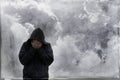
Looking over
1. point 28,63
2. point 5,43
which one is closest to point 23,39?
point 5,43

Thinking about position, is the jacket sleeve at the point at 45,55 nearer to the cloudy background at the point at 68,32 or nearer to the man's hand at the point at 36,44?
the man's hand at the point at 36,44

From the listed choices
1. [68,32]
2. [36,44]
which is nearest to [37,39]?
[36,44]

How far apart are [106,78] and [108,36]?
0.80 metres

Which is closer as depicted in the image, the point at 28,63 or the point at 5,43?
the point at 28,63

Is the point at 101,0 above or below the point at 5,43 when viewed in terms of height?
above

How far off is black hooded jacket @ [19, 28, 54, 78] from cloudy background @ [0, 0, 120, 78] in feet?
4.94

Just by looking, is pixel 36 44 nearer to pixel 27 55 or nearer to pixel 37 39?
pixel 37 39

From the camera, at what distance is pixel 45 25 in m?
6.99

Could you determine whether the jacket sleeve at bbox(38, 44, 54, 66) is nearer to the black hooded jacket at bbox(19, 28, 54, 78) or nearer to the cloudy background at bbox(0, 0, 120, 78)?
the black hooded jacket at bbox(19, 28, 54, 78)

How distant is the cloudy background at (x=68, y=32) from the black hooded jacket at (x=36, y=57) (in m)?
1.50

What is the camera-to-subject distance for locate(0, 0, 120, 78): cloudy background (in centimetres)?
695

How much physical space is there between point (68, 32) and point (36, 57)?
5.37ft

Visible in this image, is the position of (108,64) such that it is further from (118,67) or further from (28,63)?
(28,63)

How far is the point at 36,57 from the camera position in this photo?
5469 mm
